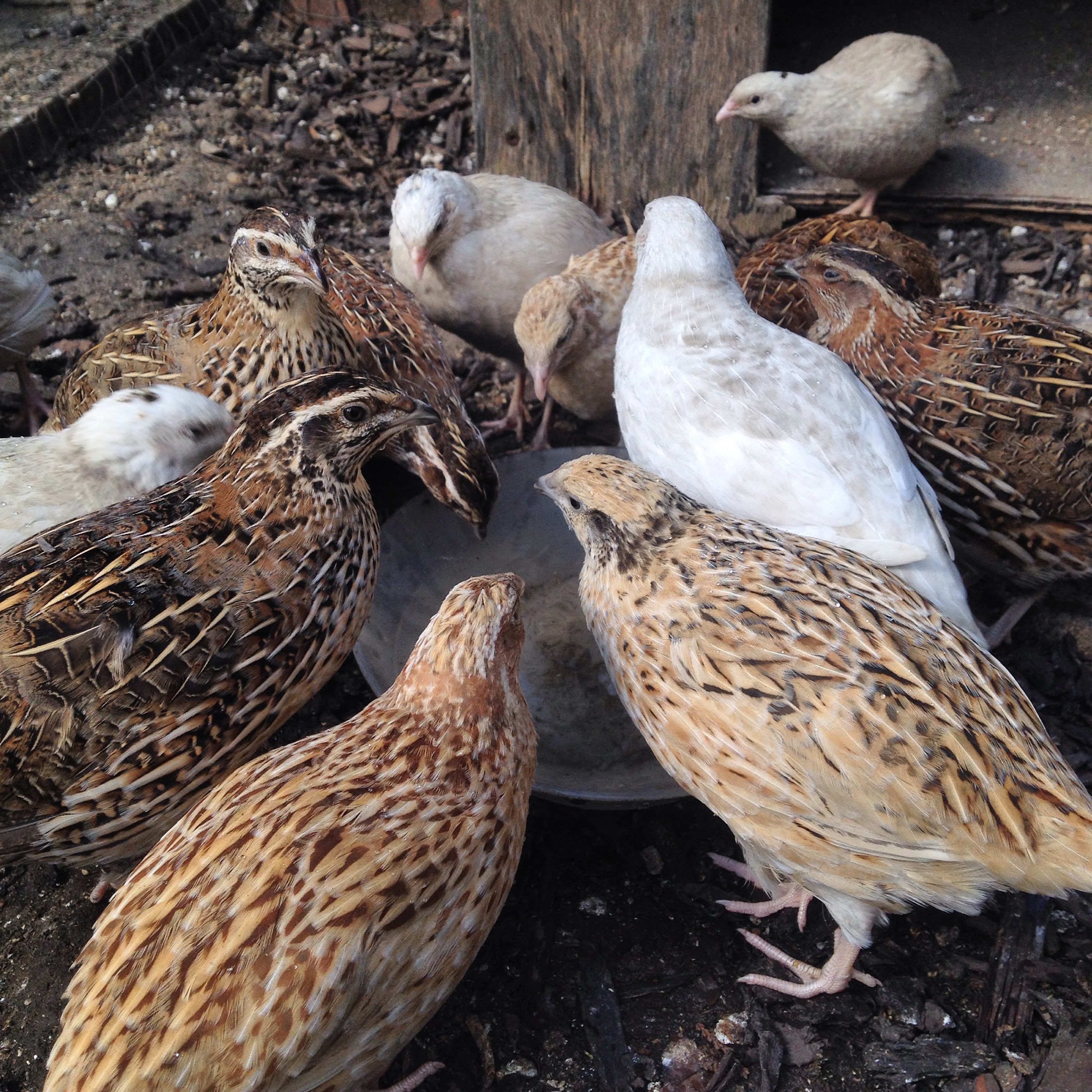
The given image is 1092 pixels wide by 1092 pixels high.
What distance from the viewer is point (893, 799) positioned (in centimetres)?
224

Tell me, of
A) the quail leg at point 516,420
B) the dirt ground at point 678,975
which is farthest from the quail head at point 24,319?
the quail leg at point 516,420

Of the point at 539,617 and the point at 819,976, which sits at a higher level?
the point at 539,617

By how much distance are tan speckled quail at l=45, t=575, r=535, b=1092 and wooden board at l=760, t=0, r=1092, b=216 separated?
174 inches

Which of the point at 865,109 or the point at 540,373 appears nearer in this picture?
the point at 540,373

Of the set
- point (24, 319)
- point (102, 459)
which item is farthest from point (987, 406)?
point (24, 319)

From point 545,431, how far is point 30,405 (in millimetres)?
2517

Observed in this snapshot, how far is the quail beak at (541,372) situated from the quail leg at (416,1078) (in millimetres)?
2582

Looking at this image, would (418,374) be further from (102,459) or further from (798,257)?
(798,257)

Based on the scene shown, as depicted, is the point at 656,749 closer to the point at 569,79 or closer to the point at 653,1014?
the point at 653,1014

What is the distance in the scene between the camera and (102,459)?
3.13 metres

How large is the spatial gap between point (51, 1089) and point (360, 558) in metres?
1.54

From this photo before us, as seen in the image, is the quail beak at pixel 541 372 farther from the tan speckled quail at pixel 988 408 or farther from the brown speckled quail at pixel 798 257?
the tan speckled quail at pixel 988 408

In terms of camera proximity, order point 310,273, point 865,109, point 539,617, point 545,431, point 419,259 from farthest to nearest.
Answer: point 865,109 < point 545,431 < point 419,259 < point 539,617 < point 310,273

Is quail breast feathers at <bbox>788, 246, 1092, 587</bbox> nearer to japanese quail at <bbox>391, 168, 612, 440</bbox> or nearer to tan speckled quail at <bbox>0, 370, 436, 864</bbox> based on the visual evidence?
japanese quail at <bbox>391, 168, 612, 440</bbox>
